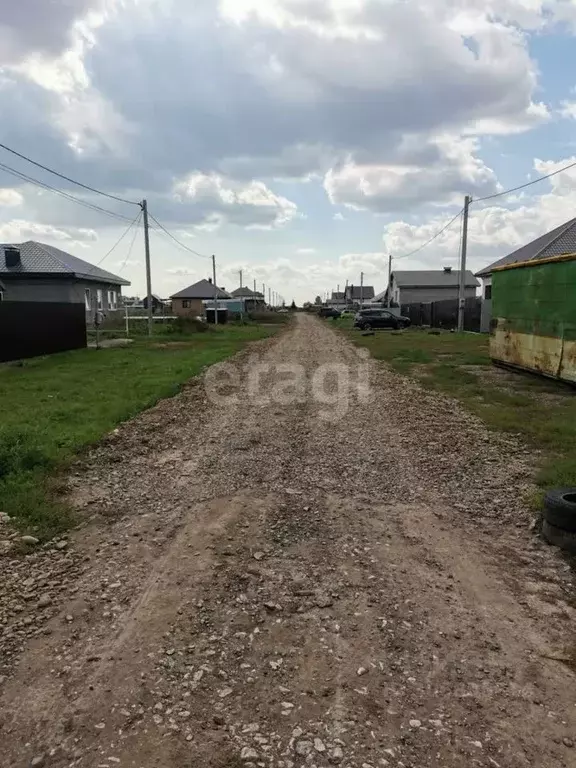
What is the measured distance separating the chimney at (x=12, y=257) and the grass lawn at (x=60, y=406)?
48.1ft

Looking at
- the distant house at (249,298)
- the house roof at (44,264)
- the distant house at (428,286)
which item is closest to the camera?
the house roof at (44,264)

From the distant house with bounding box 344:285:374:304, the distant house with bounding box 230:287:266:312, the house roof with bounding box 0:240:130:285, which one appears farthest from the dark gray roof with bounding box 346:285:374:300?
the house roof with bounding box 0:240:130:285

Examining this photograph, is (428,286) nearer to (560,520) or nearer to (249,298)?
(249,298)

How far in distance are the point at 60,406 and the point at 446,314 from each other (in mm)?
32711

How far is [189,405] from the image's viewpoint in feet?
34.3

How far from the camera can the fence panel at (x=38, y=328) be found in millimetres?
18000

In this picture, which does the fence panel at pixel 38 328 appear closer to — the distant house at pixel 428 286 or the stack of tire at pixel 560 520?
the stack of tire at pixel 560 520

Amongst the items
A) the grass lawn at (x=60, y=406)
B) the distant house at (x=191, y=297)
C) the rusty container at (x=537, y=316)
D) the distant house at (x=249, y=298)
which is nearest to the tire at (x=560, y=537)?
the grass lawn at (x=60, y=406)

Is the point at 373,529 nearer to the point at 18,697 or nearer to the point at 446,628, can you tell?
the point at 446,628

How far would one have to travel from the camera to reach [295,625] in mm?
3375

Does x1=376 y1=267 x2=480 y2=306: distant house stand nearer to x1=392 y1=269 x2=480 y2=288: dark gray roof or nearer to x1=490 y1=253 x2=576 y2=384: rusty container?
x1=392 y1=269 x2=480 y2=288: dark gray roof

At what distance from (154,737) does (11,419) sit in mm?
7173

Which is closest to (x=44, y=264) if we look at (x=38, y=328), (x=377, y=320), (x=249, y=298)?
(x=38, y=328)

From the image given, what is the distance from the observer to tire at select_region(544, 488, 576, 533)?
444 cm
